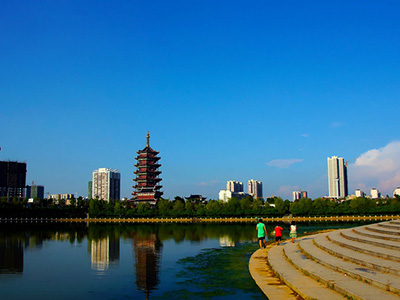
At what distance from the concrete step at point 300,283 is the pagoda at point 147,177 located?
98.8 metres

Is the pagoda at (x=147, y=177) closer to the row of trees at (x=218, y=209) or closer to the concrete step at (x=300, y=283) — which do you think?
the row of trees at (x=218, y=209)

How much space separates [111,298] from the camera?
12.6 meters

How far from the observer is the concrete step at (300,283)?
10822mm

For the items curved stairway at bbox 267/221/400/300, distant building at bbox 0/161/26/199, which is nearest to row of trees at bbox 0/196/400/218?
distant building at bbox 0/161/26/199

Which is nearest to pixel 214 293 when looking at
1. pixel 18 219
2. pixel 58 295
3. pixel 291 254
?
pixel 58 295

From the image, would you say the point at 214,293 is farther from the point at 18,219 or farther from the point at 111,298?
the point at 18,219

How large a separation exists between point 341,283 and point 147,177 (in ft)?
346

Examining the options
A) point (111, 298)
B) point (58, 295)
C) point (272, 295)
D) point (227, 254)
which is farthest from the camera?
point (227, 254)

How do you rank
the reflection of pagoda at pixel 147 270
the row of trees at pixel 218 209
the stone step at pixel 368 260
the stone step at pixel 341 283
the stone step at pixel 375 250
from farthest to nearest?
the row of trees at pixel 218 209 → the reflection of pagoda at pixel 147 270 → the stone step at pixel 375 250 → the stone step at pixel 368 260 → the stone step at pixel 341 283

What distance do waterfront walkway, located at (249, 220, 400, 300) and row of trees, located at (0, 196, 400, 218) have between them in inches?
3313

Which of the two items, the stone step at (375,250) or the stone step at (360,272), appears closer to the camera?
the stone step at (360,272)

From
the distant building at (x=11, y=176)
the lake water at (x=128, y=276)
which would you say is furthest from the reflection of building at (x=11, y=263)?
the distant building at (x=11, y=176)

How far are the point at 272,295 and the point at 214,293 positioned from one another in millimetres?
2144

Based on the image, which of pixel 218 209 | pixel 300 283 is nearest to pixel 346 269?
pixel 300 283
